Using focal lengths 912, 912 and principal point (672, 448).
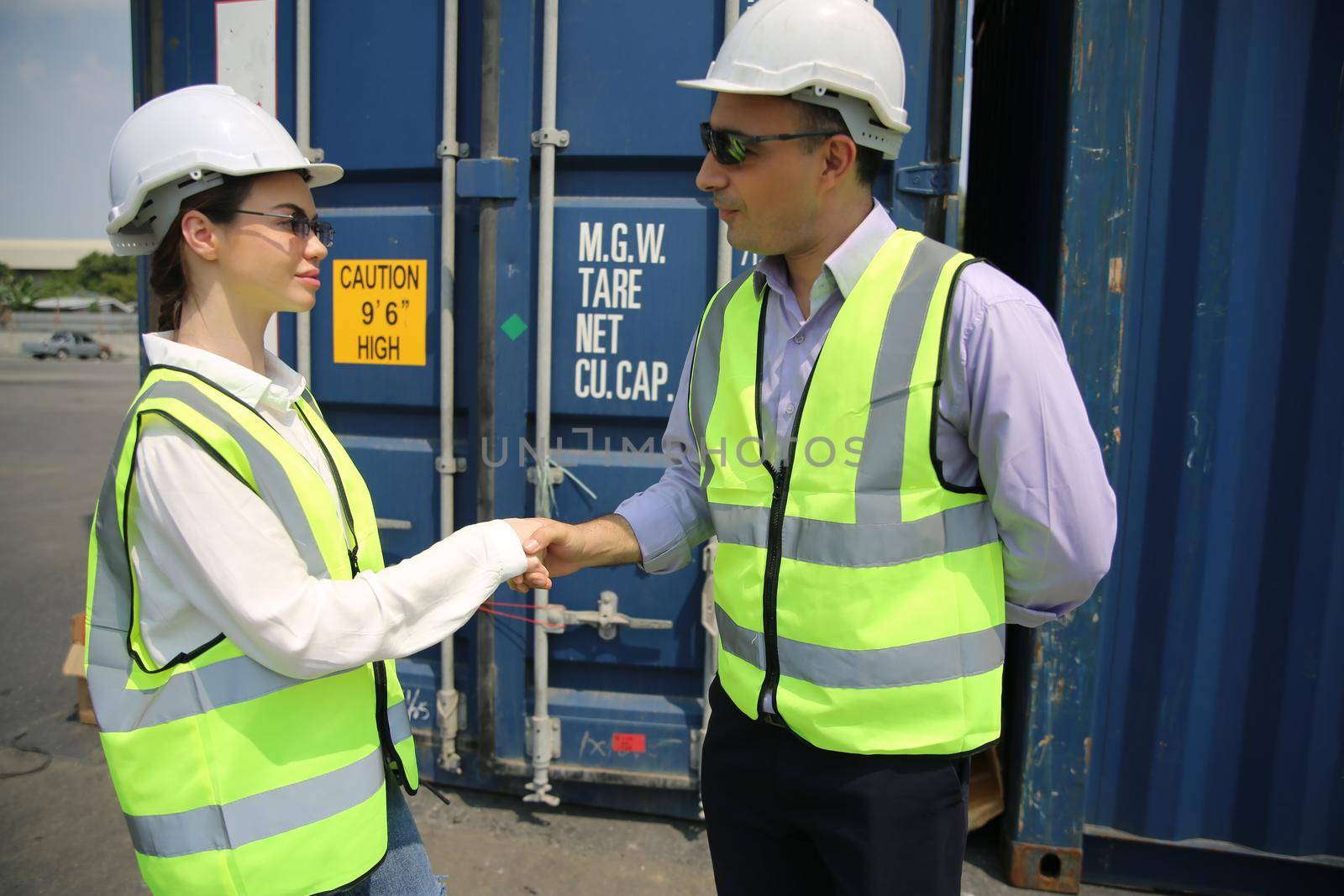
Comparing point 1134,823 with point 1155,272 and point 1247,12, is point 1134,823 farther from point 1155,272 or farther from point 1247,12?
point 1247,12

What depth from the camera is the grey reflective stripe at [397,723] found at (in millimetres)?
1497

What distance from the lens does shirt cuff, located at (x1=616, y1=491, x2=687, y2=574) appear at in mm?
1805

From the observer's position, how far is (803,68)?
1449 mm

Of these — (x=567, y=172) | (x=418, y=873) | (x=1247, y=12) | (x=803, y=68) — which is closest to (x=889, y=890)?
(x=418, y=873)

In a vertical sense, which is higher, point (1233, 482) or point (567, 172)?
point (567, 172)

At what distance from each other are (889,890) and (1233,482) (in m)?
1.78

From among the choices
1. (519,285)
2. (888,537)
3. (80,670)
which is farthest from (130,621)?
(80,670)

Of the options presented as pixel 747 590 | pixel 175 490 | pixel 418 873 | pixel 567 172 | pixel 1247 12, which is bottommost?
pixel 418 873

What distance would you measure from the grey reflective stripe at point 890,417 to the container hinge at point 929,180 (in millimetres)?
1269

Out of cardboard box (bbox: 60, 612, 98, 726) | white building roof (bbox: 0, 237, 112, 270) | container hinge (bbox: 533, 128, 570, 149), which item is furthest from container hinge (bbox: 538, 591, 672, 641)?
white building roof (bbox: 0, 237, 112, 270)

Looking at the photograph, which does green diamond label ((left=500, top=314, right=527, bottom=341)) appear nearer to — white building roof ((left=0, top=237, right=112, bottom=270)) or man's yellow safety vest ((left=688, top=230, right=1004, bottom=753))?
man's yellow safety vest ((left=688, top=230, right=1004, bottom=753))

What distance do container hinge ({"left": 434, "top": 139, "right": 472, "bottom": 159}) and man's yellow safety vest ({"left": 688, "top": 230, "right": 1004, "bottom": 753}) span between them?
1715 mm

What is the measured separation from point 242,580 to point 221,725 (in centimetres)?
22

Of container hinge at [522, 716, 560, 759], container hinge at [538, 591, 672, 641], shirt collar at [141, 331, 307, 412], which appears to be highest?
shirt collar at [141, 331, 307, 412]
